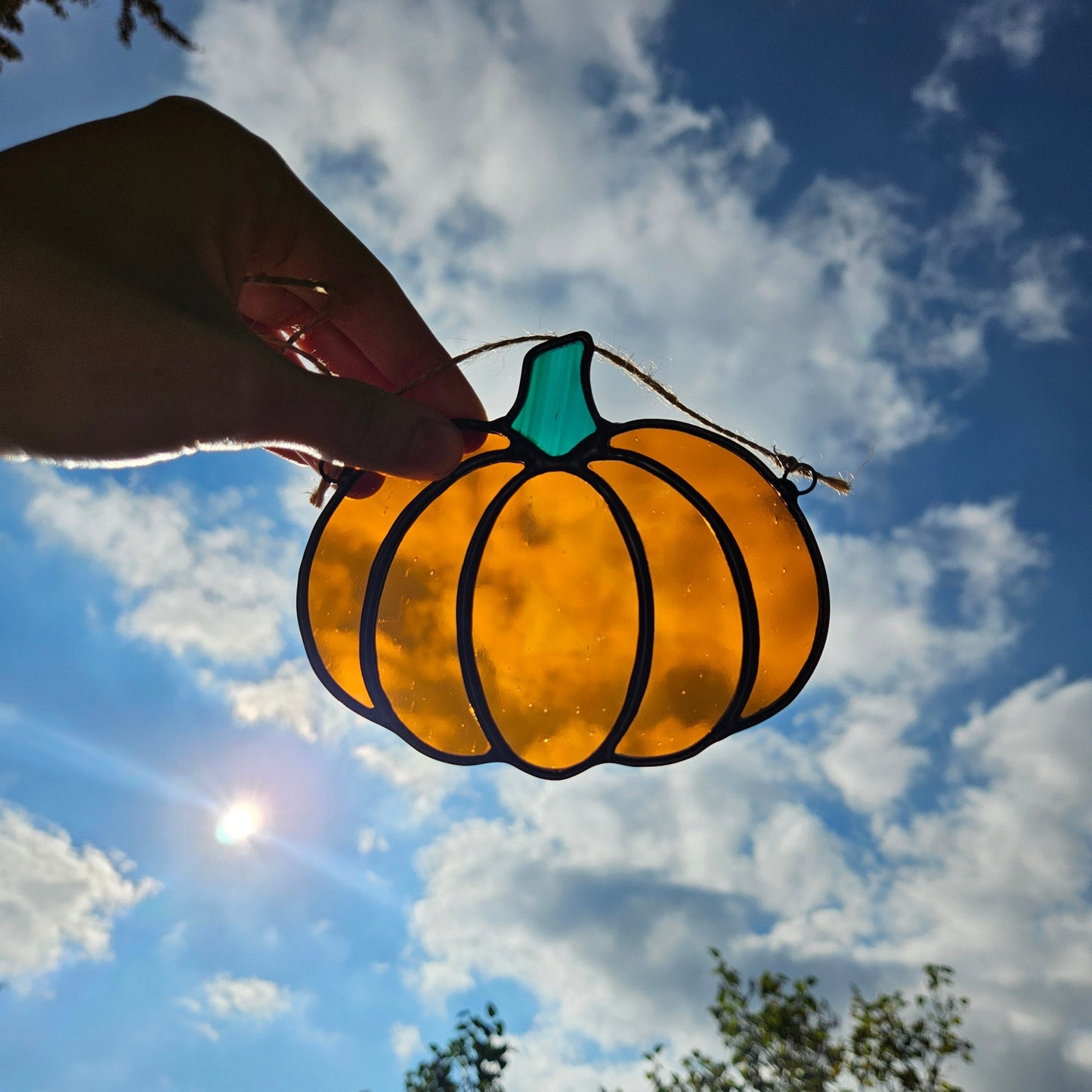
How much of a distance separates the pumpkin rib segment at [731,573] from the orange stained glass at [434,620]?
29 cm

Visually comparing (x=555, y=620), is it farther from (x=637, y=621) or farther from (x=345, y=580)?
(x=345, y=580)

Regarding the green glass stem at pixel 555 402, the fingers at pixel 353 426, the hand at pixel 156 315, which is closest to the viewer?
the hand at pixel 156 315

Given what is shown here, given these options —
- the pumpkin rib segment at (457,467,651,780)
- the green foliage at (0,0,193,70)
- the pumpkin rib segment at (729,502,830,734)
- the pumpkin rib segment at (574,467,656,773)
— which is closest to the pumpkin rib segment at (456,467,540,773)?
the pumpkin rib segment at (457,467,651,780)

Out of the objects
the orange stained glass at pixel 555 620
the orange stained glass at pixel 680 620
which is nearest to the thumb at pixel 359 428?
the orange stained glass at pixel 555 620

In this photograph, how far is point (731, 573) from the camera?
1678 millimetres

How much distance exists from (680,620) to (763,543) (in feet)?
0.80

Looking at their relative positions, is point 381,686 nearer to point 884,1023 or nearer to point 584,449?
point 584,449

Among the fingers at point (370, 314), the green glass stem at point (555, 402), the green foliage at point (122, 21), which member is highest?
the green foliage at point (122, 21)

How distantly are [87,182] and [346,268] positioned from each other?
68cm

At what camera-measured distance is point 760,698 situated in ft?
5.41

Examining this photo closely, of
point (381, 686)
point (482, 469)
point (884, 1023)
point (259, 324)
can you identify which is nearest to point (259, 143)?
point (259, 324)

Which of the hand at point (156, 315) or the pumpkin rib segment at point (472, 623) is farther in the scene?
the pumpkin rib segment at point (472, 623)

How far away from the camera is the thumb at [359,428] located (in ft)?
A: 4.22

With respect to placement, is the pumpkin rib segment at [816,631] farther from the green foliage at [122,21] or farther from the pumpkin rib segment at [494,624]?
the green foliage at [122,21]
